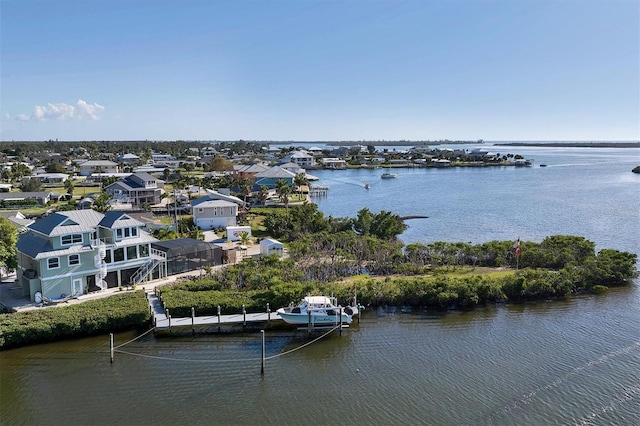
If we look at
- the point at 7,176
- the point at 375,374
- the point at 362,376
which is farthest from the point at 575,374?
the point at 7,176

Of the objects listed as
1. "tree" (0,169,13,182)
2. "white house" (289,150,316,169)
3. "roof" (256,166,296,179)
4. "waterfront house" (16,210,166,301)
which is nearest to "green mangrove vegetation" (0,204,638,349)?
"waterfront house" (16,210,166,301)

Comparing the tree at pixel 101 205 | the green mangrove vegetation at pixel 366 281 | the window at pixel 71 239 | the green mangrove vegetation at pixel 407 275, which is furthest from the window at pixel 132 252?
the tree at pixel 101 205

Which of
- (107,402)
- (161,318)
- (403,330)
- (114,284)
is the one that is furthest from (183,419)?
(114,284)

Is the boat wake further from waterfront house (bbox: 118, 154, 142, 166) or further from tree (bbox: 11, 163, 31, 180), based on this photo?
waterfront house (bbox: 118, 154, 142, 166)

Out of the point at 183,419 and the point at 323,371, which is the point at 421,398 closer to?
the point at 323,371

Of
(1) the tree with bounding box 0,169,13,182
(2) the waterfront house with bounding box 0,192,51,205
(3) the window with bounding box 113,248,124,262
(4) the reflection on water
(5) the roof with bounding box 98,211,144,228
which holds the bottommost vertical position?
(4) the reflection on water

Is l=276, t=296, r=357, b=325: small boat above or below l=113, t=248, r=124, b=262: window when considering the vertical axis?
below
